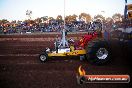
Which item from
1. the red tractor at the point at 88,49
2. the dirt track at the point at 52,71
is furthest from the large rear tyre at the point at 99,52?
the dirt track at the point at 52,71

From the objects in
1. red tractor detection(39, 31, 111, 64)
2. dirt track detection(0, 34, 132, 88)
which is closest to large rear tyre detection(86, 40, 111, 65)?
red tractor detection(39, 31, 111, 64)

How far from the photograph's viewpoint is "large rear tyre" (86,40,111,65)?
26.9ft

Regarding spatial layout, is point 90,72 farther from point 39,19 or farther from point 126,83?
point 39,19

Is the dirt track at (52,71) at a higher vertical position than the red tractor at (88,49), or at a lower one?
A: lower

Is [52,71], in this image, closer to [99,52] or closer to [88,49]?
[88,49]

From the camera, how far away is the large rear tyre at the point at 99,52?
820 cm

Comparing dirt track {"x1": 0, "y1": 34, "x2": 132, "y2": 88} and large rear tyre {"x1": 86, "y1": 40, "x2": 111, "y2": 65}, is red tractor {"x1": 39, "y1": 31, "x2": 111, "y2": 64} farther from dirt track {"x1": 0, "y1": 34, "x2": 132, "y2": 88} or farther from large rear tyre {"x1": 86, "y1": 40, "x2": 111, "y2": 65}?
dirt track {"x1": 0, "y1": 34, "x2": 132, "y2": 88}

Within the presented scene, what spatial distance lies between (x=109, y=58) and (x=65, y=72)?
1602 mm

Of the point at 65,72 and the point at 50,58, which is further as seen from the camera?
the point at 50,58

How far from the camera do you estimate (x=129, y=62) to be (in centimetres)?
872

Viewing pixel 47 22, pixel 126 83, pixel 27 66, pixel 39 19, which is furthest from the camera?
pixel 39 19

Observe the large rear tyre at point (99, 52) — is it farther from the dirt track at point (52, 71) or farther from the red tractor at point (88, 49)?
the dirt track at point (52, 71)

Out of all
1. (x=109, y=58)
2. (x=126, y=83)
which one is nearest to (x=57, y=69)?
(x=109, y=58)

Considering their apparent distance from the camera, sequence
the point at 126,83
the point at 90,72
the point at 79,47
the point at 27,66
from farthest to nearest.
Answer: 1. the point at 79,47
2. the point at 27,66
3. the point at 90,72
4. the point at 126,83
